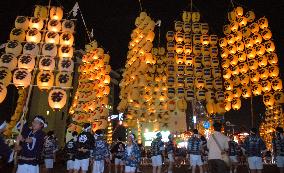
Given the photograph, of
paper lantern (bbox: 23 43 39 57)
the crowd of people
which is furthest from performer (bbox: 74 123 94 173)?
paper lantern (bbox: 23 43 39 57)

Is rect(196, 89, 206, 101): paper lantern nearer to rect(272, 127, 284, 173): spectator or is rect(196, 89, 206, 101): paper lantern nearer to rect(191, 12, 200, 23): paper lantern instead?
rect(191, 12, 200, 23): paper lantern

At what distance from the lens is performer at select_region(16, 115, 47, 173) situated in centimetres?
599

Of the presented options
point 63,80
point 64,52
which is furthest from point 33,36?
point 63,80

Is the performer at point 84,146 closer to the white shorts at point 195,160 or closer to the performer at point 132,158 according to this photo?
the performer at point 132,158

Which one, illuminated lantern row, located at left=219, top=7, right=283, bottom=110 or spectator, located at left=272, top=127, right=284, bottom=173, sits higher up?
illuminated lantern row, located at left=219, top=7, right=283, bottom=110

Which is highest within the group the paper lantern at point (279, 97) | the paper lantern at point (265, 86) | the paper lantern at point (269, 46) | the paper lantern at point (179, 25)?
the paper lantern at point (179, 25)

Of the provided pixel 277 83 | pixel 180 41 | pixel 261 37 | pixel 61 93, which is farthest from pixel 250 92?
pixel 61 93

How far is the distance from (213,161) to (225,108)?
17580 mm

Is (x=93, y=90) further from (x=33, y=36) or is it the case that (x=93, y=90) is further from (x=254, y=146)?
(x=254, y=146)

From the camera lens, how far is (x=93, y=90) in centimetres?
2783

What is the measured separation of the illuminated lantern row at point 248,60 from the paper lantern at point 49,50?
46.1 feet

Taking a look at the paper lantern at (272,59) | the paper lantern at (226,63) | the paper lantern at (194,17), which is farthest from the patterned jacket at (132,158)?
the paper lantern at (194,17)

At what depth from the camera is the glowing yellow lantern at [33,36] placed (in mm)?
17594

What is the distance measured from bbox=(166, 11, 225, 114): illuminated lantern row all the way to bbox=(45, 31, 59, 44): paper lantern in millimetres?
10136
